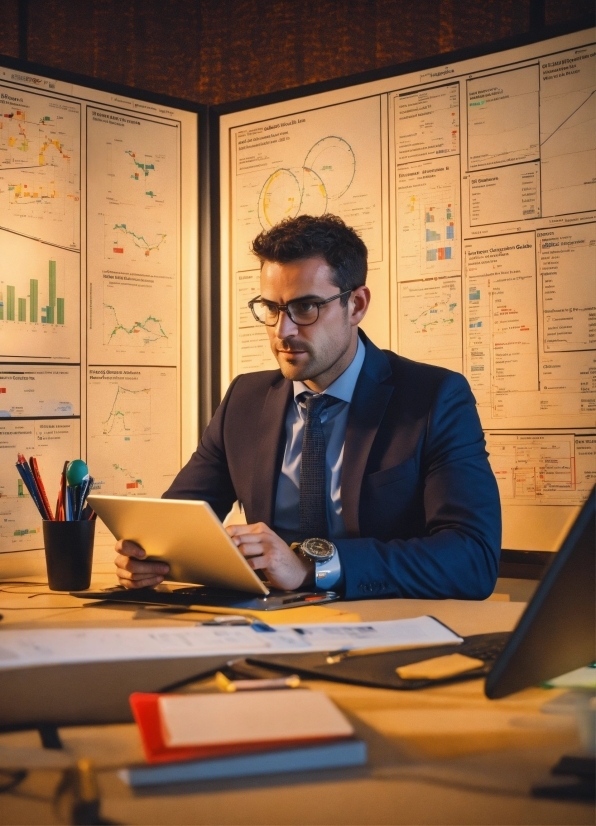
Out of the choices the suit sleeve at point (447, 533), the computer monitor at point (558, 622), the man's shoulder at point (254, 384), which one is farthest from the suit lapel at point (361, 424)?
the computer monitor at point (558, 622)

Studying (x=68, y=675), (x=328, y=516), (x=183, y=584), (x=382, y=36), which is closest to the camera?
(x=68, y=675)

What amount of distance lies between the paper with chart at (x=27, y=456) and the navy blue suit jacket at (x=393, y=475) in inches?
12.1

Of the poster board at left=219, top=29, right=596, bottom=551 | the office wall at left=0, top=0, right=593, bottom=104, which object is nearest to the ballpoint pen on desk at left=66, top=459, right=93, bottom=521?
the poster board at left=219, top=29, right=596, bottom=551

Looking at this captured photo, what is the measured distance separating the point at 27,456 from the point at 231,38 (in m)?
1.51

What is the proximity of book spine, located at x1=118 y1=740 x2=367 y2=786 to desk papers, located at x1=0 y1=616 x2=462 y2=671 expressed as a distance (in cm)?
29

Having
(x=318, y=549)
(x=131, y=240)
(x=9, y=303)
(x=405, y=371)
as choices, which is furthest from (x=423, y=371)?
(x=9, y=303)

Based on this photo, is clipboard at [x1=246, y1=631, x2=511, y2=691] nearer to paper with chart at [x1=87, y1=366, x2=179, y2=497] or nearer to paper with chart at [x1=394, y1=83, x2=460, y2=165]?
paper with chart at [x1=87, y1=366, x2=179, y2=497]

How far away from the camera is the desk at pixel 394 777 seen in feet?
1.99

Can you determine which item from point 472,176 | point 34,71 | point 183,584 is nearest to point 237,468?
point 183,584

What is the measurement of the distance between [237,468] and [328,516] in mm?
294

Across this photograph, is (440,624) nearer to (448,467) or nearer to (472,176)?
(448,467)

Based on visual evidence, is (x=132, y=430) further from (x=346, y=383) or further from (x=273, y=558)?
(x=273, y=558)

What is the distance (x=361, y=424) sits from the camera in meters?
1.91

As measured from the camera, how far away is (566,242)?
196 cm
